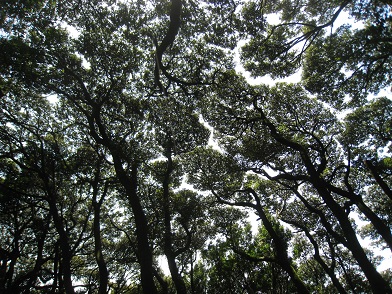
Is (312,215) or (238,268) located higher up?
(312,215)

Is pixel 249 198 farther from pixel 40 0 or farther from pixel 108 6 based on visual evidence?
pixel 40 0

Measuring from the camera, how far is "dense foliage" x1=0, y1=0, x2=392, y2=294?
1030cm

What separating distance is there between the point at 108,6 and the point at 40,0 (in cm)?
242

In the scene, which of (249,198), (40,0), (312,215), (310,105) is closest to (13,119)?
(40,0)

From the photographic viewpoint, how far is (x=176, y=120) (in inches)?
580

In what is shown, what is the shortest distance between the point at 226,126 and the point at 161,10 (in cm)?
852

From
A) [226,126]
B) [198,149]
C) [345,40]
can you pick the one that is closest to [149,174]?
[198,149]

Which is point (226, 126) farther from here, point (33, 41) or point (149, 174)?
point (33, 41)

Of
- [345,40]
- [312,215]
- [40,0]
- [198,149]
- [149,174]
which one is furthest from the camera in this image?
[312,215]

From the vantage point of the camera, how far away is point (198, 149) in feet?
62.4

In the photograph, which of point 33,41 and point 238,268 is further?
point 238,268

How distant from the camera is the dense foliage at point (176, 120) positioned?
33.8 feet

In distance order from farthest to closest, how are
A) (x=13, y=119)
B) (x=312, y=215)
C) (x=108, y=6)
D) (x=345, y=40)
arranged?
(x=312, y=215)
(x=13, y=119)
(x=345, y=40)
(x=108, y=6)

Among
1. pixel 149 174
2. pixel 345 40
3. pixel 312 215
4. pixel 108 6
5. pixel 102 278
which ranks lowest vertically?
pixel 102 278
